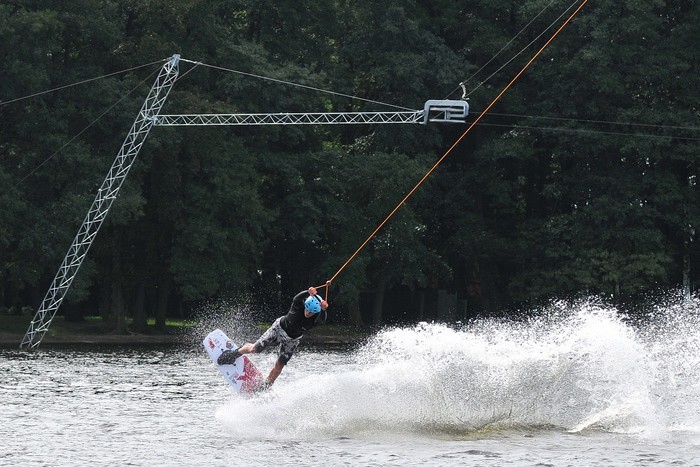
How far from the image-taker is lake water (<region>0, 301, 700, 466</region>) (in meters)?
19.6

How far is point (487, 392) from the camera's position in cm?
2267

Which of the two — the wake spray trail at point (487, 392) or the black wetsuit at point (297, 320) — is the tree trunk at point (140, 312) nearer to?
the wake spray trail at point (487, 392)

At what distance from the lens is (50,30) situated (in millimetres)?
51781

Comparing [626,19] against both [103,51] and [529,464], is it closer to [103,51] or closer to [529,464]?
[103,51]

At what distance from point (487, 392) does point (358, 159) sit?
39.6 metres

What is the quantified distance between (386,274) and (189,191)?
11.5 metres

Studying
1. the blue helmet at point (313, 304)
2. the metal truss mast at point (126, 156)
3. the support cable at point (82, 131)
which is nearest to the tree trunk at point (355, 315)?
the metal truss mast at point (126, 156)

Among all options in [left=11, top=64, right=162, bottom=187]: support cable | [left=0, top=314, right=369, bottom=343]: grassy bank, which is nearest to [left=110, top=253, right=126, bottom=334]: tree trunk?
[left=0, top=314, right=369, bottom=343]: grassy bank

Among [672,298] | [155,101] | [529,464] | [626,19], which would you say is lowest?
[529,464]

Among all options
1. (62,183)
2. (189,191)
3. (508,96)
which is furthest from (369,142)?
Result: (62,183)

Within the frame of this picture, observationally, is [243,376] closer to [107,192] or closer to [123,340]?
[107,192]

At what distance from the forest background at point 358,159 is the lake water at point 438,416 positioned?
28.8 m

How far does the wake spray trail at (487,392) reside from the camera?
2220cm

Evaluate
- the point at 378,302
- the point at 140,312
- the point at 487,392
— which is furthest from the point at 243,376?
the point at 378,302
